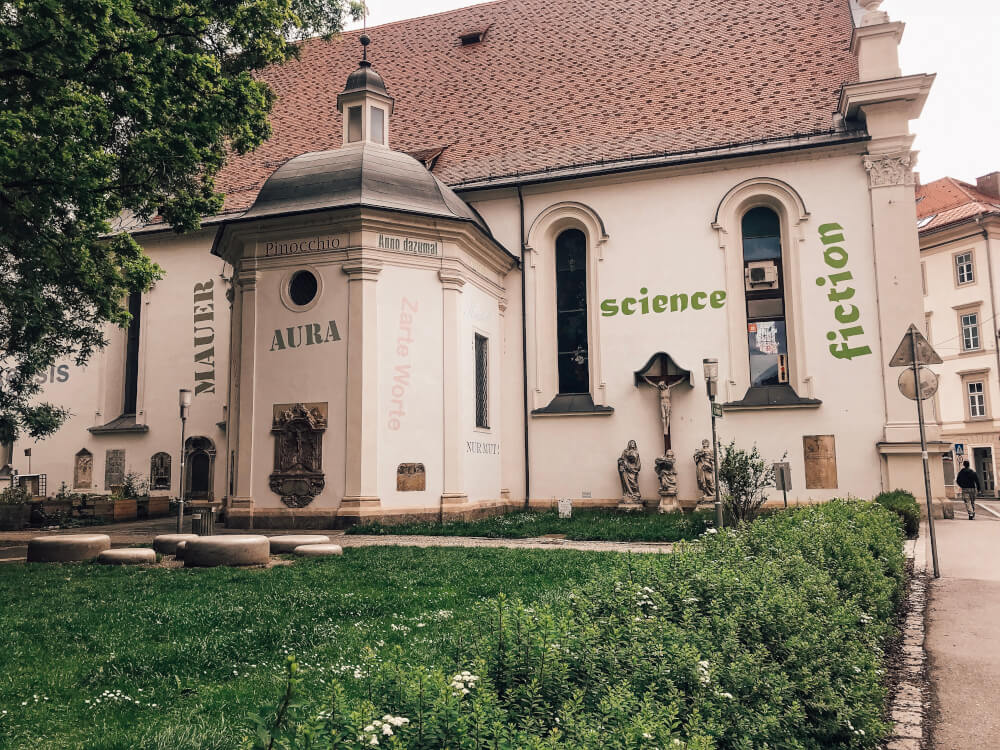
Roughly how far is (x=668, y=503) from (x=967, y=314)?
101 feet

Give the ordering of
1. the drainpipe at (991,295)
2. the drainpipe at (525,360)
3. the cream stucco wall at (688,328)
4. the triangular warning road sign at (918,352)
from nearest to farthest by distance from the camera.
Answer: the triangular warning road sign at (918,352), the cream stucco wall at (688,328), the drainpipe at (525,360), the drainpipe at (991,295)

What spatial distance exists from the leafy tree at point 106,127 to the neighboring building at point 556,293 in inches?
208

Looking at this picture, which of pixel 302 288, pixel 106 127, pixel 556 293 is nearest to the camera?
pixel 106 127

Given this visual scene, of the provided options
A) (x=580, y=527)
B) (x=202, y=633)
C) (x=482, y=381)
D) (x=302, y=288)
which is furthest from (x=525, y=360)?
(x=202, y=633)

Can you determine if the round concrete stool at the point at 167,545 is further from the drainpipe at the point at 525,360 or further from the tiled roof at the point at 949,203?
the tiled roof at the point at 949,203

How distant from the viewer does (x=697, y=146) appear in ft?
67.3

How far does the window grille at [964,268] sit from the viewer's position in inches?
1617

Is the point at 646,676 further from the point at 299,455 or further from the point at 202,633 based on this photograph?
the point at 299,455

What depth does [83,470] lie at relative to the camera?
24.6 m

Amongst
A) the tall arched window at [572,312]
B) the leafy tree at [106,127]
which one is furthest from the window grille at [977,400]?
the leafy tree at [106,127]

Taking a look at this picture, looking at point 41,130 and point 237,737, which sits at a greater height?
point 41,130

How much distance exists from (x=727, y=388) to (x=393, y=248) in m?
8.90

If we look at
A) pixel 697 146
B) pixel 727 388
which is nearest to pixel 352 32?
pixel 697 146

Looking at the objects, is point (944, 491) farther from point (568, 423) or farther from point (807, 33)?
point (807, 33)
